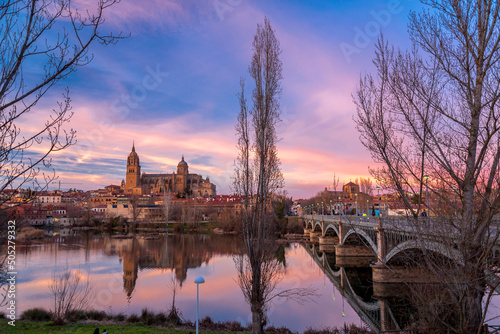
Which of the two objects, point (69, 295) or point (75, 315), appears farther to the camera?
point (69, 295)

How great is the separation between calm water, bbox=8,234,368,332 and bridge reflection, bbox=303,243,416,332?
699mm

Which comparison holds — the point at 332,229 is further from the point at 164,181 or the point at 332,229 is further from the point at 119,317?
the point at 164,181

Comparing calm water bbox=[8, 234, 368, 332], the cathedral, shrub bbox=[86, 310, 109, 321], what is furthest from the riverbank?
the cathedral

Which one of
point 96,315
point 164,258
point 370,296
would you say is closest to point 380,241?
point 370,296

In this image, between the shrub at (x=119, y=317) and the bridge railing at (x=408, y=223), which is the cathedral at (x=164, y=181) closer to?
the bridge railing at (x=408, y=223)

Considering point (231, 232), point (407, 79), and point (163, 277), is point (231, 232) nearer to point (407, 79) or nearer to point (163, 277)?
point (163, 277)

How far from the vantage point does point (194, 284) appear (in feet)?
84.8

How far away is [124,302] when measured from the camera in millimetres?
19953

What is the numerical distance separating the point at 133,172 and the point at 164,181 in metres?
18.3

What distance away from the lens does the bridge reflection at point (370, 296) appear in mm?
17134

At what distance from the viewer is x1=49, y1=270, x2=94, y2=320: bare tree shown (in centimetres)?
1507

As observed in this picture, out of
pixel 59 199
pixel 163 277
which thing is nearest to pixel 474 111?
pixel 163 277

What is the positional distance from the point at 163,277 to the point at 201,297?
6536 mm

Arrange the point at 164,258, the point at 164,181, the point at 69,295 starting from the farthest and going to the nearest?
1. the point at 164,181
2. the point at 164,258
3. the point at 69,295
